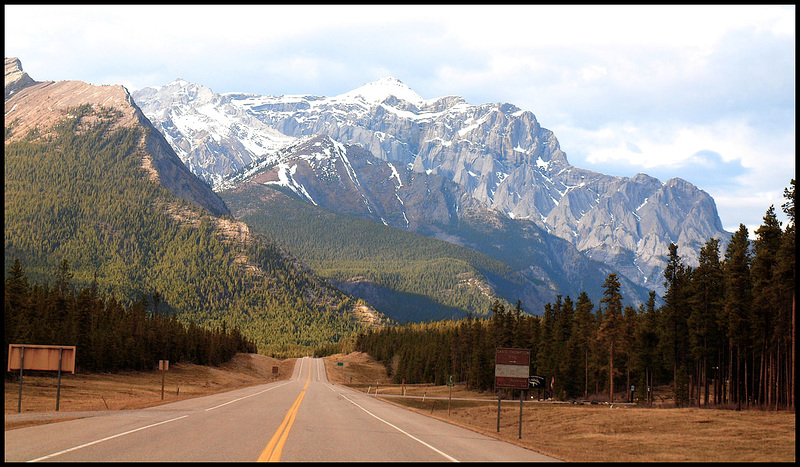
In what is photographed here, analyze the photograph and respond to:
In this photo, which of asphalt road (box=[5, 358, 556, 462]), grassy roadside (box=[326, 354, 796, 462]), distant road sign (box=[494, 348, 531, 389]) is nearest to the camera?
asphalt road (box=[5, 358, 556, 462])

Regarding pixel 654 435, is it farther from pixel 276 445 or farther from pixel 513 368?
pixel 276 445

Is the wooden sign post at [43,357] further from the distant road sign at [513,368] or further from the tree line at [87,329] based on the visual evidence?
the tree line at [87,329]

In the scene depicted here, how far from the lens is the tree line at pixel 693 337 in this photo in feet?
170

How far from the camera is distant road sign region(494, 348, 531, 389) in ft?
111

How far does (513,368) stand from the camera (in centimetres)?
3403

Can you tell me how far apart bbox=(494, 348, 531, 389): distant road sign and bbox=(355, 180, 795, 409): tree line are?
23105mm

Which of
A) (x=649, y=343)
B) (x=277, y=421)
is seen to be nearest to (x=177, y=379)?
(x=649, y=343)

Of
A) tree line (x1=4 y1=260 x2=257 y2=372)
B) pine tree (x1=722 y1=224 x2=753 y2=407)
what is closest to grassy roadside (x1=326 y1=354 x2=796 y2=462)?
pine tree (x1=722 y1=224 x2=753 y2=407)

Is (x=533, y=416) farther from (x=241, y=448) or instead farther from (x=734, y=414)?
(x=241, y=448)

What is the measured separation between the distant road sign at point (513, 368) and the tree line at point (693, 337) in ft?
75.8

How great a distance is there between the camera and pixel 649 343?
84438 mm

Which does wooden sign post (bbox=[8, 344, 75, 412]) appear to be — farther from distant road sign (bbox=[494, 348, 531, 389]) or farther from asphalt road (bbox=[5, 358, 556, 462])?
distant road sign (bbox=[494, 348, 531, 389])

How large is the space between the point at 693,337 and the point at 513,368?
125 ft

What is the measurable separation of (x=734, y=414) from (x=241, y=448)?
3534 cm
